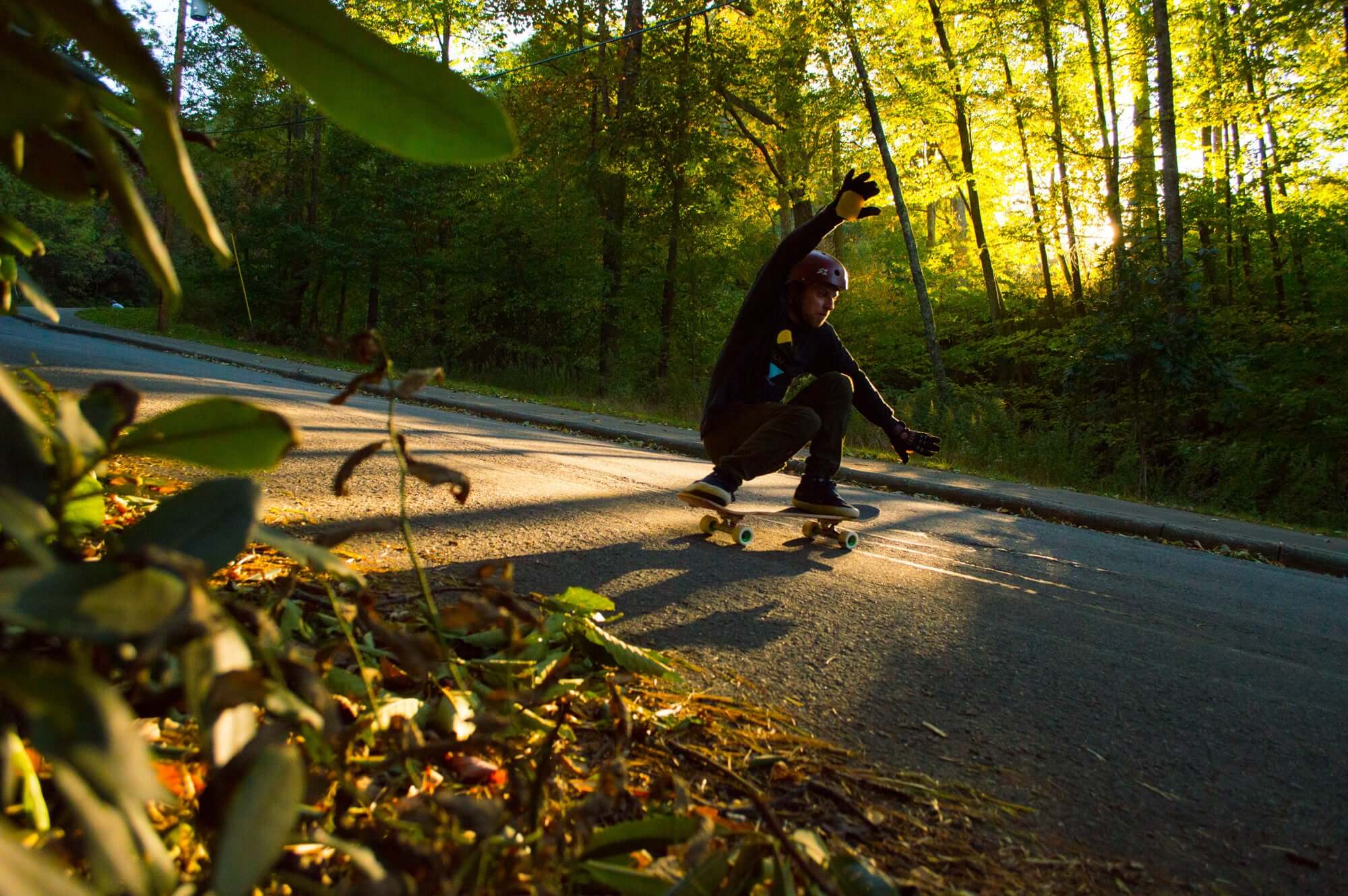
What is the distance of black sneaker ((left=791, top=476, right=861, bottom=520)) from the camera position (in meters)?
5.43

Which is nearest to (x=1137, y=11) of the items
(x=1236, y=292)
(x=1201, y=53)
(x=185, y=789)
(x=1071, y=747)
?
(x=1201, y=53)

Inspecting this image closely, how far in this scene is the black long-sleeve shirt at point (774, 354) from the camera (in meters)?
5.41

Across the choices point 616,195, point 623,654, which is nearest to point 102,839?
point 623,654

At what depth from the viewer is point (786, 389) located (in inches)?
218

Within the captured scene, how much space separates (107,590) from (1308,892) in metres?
2.19

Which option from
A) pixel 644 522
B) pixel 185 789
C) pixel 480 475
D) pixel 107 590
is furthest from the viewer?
pixel 480 475

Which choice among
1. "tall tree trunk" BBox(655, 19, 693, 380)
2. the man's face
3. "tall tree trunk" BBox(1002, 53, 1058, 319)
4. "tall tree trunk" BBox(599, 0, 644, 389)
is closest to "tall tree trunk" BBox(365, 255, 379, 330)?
"tall tree trunk" BBox(599, 0, 644, 389)

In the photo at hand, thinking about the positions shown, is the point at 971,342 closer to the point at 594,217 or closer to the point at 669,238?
the point at 669,238

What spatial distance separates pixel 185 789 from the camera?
124cm

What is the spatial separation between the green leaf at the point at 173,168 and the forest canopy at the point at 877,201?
539 inches

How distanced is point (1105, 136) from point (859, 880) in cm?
3107

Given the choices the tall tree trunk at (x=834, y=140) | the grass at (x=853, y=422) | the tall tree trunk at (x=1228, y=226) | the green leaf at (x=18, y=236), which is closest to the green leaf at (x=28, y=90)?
the green leaf at (x=18, y=236)

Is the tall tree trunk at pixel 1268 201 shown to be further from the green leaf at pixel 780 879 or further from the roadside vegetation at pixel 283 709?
the green leaf at pixel 780 879

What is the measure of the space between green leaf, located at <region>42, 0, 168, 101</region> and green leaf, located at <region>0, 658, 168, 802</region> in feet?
1.29
